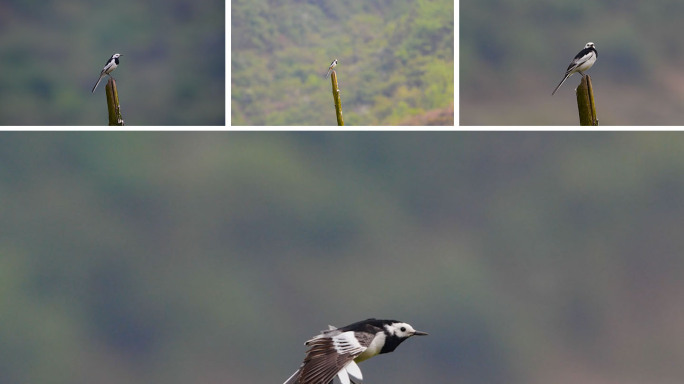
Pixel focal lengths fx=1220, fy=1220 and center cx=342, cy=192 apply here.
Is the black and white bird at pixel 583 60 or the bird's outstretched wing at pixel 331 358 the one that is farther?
the black and white bird at pixel 583 60

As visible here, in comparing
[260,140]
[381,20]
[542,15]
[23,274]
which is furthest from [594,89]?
[23,274]

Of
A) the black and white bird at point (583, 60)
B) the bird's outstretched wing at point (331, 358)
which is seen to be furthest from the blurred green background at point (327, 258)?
the bird's outstretched wing at point (331, 358)

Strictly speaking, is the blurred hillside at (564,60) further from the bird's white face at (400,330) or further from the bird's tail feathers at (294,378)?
the bird's tail feathers at (294,378)

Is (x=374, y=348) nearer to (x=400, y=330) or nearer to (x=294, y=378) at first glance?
(x=400, y=330)

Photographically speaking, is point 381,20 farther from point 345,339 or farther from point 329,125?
point 345,339

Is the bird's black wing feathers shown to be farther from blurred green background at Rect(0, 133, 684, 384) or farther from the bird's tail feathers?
blurred green background at Rect(0, 133, 684, 384)

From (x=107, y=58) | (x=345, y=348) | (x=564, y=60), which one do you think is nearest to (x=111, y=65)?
(x=107, y=58)

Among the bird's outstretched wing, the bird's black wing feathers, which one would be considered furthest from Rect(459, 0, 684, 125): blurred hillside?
the bird's black wing feathers
